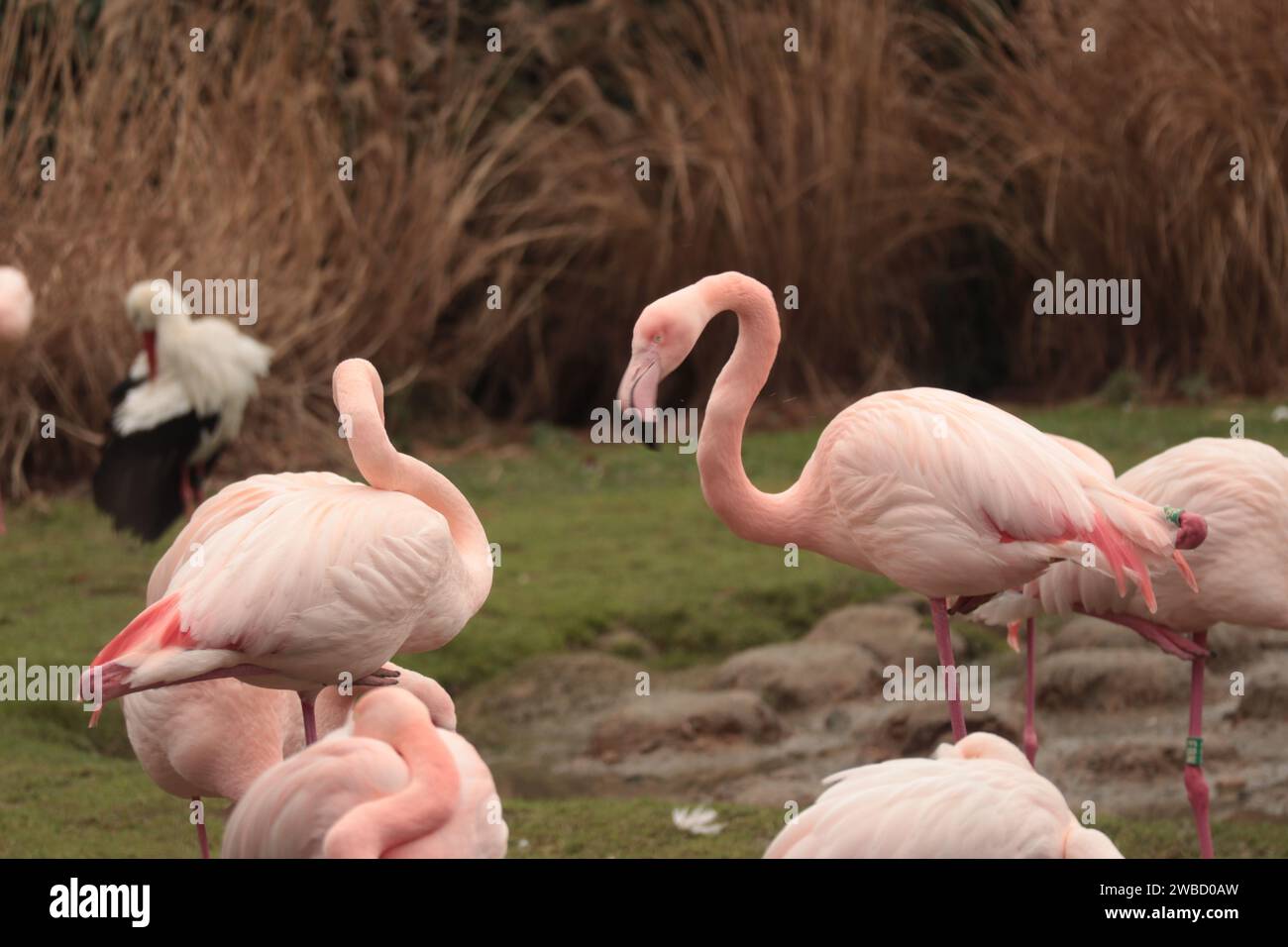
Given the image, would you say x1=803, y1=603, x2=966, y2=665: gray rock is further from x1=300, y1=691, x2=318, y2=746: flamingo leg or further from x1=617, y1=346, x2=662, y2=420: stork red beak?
x1=300, y1=691, x2=318, y2=746: flamingo leg

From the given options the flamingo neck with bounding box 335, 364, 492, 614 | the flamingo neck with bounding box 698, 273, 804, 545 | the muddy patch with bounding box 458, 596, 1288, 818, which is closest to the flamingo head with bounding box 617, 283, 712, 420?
the flamingo neck with bounding box 698, 273, 804, 545

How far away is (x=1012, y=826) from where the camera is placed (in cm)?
310

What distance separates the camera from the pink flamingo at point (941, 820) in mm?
3066

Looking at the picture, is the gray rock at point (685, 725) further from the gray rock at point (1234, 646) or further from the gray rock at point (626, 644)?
the gray rock at point (1234, 646)

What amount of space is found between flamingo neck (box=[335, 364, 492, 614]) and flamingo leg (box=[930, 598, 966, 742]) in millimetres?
1142

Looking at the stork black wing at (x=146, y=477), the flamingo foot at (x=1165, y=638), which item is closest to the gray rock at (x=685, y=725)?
the flamingo foot at (x=1165, y=638)

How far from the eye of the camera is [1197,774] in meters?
4.63

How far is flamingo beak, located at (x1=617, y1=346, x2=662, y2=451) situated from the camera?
13.8 ft

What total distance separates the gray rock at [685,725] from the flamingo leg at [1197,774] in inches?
56.4

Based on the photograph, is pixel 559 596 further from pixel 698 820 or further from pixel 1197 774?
pixel 1197 774

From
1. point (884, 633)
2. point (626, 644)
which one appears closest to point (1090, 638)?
point (884, 633)

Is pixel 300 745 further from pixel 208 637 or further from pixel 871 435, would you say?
pixel 871 435

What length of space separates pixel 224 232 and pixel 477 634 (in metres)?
3.40

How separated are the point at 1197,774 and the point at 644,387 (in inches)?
70.2
